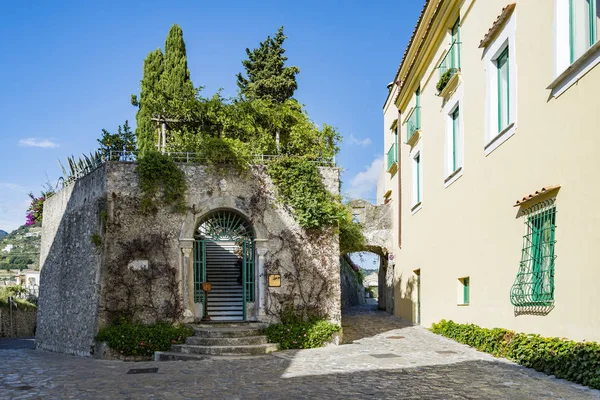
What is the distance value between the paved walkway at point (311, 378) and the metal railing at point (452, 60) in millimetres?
Answer: 6190

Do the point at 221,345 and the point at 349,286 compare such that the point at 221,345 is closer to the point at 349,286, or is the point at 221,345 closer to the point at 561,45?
the point at 561,45

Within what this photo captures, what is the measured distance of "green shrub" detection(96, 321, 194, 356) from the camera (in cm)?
1194

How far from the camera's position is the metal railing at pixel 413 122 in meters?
16.8

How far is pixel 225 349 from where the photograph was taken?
11.4 meters

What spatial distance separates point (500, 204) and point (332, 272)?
14.5 feet

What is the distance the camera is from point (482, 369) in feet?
27.9

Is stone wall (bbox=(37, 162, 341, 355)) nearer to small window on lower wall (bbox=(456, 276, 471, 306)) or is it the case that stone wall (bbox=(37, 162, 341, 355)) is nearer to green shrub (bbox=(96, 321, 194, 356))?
green shrub (bbox=(96, 321, 194, 356))

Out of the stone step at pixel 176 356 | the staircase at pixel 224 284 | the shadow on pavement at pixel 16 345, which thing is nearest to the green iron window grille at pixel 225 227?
the staircase at pixel 224 284

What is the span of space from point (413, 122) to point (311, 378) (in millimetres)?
11006

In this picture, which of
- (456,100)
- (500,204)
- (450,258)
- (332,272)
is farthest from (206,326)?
(456,100)

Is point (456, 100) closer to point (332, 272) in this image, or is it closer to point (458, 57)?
point (458, 57)

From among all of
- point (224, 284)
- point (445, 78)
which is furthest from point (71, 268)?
point (445, 78)

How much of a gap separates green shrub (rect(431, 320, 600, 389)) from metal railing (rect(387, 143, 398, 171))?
1001cm

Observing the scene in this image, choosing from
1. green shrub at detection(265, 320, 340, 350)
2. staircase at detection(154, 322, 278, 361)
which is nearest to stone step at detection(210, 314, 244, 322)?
staircase at detection(154, 322, 278, 361)
